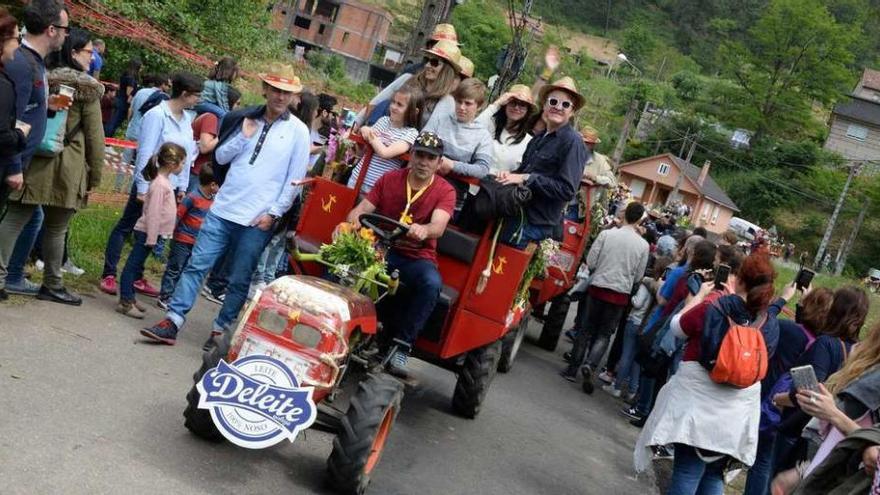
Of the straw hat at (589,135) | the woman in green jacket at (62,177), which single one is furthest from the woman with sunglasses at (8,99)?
the straw hat at (589,135)

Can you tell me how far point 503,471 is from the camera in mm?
8508

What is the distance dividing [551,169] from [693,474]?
2.92m

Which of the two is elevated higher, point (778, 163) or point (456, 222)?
point (778, 163)

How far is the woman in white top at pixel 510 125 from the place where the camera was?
9.89 m

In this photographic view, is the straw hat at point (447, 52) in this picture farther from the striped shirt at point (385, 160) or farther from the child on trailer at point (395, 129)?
the striped shirt at point (385, 160)

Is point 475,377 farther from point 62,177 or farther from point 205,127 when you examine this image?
point 205,127

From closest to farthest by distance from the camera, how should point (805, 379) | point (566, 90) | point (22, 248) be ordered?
point (805, 379)
point (22, 248)
point (566, 90)

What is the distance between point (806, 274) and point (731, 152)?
86.6 metres

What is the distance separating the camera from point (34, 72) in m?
7.51

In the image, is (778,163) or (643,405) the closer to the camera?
(643,405)

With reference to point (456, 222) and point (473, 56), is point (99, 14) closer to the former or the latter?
point (456, 222)

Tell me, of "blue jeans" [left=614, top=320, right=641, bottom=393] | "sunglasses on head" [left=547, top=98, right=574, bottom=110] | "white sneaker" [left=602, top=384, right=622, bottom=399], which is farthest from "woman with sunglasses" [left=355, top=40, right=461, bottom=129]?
"white sneaker" [left=602, top=384, right=622, bottom=399]

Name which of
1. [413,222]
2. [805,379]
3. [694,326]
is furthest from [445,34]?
[805,379]

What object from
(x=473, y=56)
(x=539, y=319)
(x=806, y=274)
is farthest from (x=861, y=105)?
(x=806, y=274)
